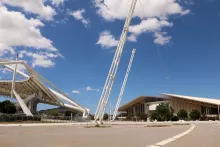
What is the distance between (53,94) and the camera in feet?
356

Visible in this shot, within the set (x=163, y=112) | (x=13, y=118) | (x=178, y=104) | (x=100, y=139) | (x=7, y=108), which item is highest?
(x=178, y=104)

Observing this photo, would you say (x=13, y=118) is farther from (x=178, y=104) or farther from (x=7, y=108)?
(x=178, y=104)

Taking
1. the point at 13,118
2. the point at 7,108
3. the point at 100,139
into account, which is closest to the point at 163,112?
the point at 7,108

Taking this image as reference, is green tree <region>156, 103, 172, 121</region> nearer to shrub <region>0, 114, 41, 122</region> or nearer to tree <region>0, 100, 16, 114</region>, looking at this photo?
tree <region>0, 100, 16, 114</region>

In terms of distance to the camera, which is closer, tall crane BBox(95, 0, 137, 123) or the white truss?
tall crane BBox(95, 0, 137, 123)

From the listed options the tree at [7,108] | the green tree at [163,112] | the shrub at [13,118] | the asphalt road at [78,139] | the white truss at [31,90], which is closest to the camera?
the asphalt road at [78,139]

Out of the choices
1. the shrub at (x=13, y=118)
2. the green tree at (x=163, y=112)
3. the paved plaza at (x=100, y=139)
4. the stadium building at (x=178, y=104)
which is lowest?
the paved plaza at (x=100, y=139)

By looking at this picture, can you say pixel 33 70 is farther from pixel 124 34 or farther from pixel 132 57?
pixel 124 34

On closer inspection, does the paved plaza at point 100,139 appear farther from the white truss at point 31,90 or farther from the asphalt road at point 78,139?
the white truss at point 31,90

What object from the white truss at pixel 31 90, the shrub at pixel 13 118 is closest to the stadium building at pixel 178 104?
the white truss at pixel 31 90

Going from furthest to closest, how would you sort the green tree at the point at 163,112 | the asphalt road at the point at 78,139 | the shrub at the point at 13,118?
the green tree at the point at 163,112 < the shrub at the point at 13,118 < the asphalt road at the point at 78,139

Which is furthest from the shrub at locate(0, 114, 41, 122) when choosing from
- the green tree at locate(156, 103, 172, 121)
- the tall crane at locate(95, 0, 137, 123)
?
the green tree at locate(156, 103, 172, 121)

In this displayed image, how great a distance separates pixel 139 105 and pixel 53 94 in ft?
263

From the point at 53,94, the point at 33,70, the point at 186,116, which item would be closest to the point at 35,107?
the point at 53,94
